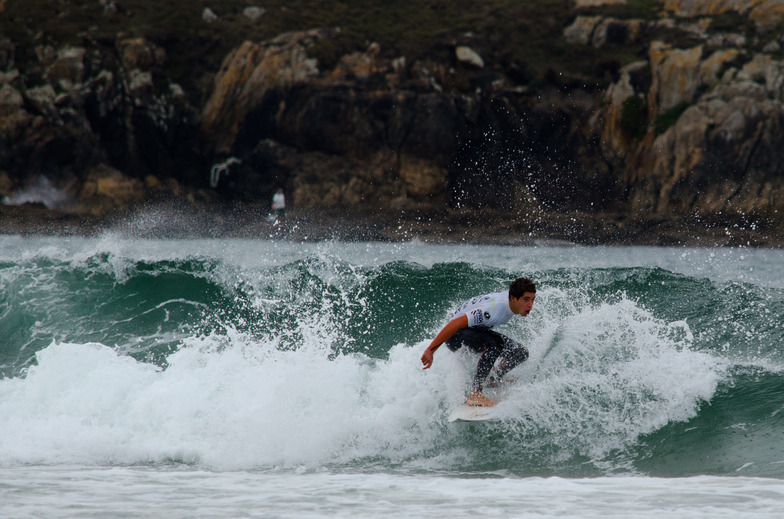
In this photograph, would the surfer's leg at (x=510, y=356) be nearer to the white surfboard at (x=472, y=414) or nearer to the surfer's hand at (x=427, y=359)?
the white surfboard at (x=472, y=414)

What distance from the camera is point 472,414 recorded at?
18.5ft

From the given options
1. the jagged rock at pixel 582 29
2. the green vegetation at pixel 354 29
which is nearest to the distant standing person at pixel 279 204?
the green vegetation at pixel 354 29

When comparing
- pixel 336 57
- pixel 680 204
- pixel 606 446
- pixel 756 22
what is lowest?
pixel 680 204

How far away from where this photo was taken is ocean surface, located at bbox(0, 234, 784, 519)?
413 centimetres

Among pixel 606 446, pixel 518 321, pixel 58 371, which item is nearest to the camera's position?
pixel 606 446

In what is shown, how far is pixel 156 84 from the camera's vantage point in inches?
1649

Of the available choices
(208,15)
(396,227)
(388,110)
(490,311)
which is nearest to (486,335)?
(490,311)

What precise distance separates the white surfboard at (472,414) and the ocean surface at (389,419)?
0.51ft

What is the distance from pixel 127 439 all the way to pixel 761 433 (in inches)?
208

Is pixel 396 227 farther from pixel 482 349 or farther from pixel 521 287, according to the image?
pixel 521 287

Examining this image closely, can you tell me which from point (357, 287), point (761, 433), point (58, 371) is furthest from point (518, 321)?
point (58, 371)

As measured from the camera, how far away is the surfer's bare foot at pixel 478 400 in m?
5.69

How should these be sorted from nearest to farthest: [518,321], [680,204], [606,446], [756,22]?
[606,446] < [518,321] < [680,204] < [756,22]

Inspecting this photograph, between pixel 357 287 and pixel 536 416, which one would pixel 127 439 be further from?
pixel 357 287
